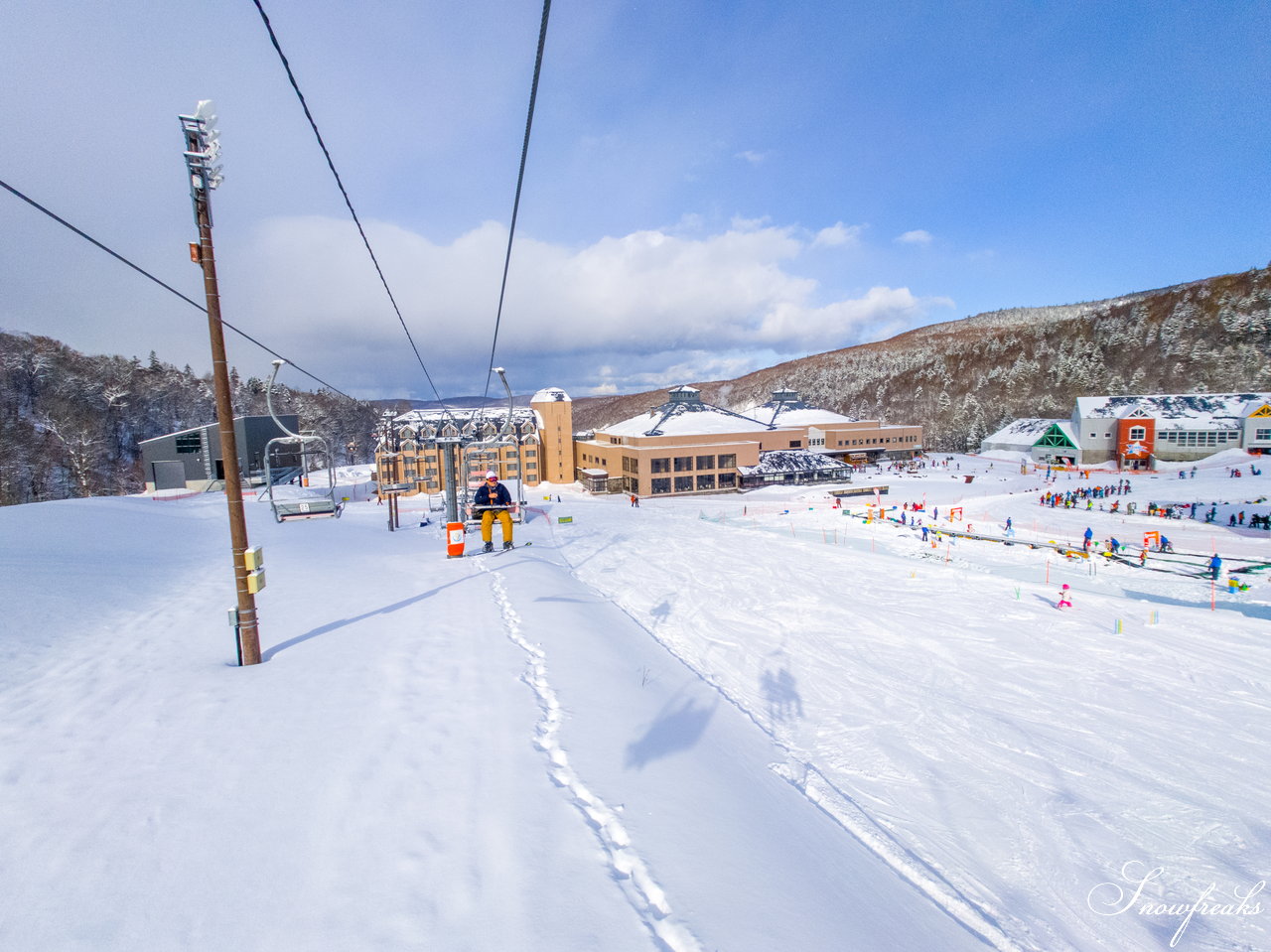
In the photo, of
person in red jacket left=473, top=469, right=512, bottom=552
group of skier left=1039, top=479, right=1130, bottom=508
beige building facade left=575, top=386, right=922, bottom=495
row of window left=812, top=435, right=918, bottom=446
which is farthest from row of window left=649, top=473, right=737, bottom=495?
person in red jacket left=473, top=469, right=512, bottom=552

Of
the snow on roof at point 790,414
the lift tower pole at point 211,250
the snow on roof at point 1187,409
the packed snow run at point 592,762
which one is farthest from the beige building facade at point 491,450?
the snow on roof at point 1187,409

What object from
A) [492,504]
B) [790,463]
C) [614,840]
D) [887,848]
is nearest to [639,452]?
[790,463]

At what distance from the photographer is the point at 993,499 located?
39844 millimetres

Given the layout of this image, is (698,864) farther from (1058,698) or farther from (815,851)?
(1058,698)

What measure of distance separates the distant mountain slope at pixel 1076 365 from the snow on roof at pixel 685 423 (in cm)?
4775

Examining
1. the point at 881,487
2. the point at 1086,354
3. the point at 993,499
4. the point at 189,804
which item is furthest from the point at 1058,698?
the point at 1086,354

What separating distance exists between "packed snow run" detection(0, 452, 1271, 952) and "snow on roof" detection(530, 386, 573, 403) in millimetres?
44647

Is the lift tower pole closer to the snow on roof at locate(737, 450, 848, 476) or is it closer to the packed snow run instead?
the packed snow run

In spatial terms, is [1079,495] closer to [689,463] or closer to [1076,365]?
[689,463]

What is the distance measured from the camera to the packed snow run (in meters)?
3.69

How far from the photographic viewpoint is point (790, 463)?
5319 cm

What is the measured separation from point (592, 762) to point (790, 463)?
5044 cm

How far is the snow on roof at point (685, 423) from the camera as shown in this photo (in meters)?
52.1

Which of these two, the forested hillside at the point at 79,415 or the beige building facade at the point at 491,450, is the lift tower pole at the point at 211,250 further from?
the forested hillside at the point at 79,415
